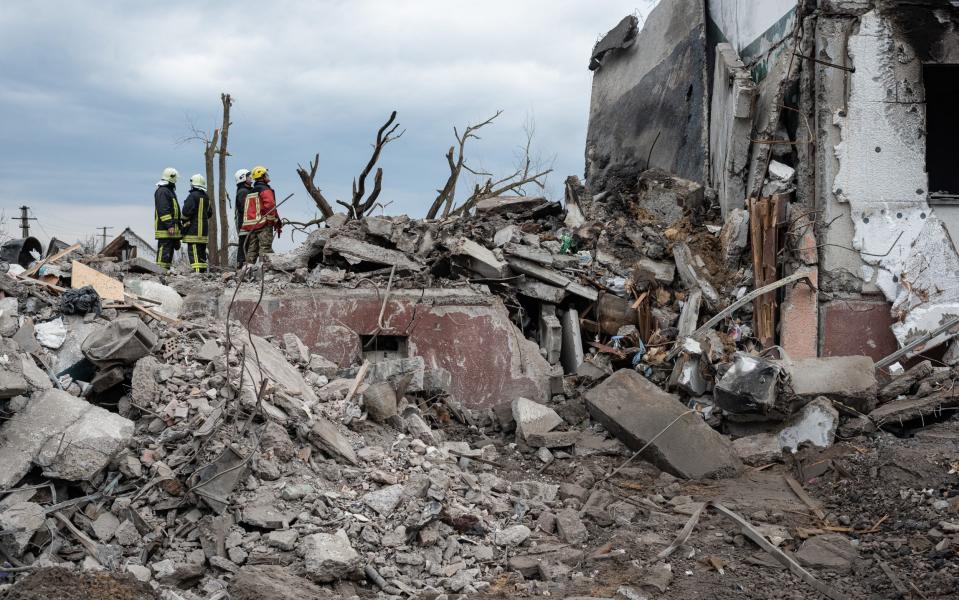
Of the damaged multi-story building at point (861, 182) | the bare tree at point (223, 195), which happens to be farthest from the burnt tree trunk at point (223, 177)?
the damaged multi-story building at point (861, 182)

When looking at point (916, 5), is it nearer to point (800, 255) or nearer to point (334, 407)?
point (800, 255)

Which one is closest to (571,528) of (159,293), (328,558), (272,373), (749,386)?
(328,558)

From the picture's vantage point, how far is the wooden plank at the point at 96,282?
6.98 metres

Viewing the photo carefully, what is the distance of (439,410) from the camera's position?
7.29m

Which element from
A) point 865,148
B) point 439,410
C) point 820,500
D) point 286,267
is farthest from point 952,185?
point 286,267

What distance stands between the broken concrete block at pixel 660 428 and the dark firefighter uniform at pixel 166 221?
21.4ft

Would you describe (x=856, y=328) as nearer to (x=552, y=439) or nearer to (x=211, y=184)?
(x=552, y=439)

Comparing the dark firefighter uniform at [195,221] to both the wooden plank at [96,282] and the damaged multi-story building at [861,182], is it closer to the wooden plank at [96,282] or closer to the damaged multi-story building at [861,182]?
the wooden plank at [96,282]

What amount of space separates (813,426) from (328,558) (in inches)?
158

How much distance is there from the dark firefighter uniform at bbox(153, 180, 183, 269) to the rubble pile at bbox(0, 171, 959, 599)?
6.15 ft

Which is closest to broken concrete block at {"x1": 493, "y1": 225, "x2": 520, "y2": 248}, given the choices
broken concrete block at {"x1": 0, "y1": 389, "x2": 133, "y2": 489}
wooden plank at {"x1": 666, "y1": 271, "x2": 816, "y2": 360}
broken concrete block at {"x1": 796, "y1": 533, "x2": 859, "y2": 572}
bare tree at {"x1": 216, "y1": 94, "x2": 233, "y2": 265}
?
wooden plank at {"x1": 666, "y1": 271, "x2": 816, "y2": 360}

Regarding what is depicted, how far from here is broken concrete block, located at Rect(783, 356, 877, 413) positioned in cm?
648

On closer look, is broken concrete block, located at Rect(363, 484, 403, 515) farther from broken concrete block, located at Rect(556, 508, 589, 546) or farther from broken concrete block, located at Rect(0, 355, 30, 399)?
broken concrete block, located at Rect(0, 355, 30, 399)

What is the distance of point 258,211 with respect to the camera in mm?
10312
